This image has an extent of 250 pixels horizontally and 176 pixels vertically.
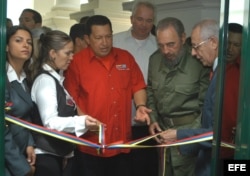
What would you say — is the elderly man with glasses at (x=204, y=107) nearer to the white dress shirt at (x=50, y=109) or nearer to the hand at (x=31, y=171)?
the white dress shirt at (x=50, y=109)

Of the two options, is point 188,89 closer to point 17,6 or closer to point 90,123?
point 90,123

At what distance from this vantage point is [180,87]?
10.6ft

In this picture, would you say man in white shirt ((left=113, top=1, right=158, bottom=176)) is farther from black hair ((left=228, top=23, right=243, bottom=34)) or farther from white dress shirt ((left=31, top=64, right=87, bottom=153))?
black hair ((left=228, top=23, right=243, bottom=34))

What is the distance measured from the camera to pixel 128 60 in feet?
11.3

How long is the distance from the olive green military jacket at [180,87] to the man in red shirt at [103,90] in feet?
0.43

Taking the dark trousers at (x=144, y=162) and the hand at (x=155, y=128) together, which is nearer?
the hand at (x=155, y=128)

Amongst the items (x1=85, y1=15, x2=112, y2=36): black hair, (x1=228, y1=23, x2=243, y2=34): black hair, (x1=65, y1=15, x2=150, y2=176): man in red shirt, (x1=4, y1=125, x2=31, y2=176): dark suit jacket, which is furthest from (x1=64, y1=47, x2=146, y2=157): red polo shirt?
(x1=228, y1=23, x2=243, y2=34): black hair

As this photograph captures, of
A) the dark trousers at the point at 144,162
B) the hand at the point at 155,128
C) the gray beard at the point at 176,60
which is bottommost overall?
the dark trousers at the point at 144,162

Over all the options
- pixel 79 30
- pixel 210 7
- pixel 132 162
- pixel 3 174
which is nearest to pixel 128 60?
pixel 79 30

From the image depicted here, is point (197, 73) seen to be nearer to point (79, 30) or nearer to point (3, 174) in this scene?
point (79, 30)

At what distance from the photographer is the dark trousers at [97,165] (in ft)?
10.9

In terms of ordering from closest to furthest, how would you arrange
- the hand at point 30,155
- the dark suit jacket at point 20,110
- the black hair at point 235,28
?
the black hair at point 235,28, the dark suit jacket at point 20,110, the hand at point 30,155

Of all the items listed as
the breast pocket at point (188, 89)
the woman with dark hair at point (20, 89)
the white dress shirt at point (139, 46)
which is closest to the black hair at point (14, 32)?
the woman with dark hair at point (20, 89)

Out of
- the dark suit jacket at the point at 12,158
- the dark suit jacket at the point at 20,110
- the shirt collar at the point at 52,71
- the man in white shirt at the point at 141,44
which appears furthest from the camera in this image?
the man in white shirt at the point at 141,44
